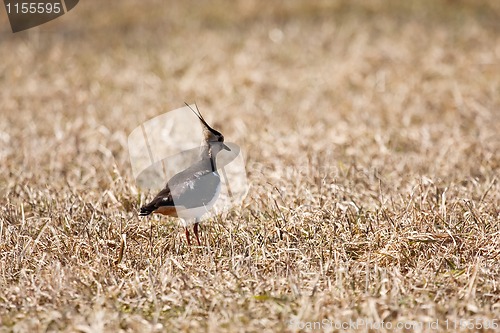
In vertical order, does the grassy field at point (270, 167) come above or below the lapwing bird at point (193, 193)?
below

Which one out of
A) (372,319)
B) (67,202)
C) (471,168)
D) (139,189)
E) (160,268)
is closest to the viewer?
(372,319)

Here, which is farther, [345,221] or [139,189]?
[139,189]

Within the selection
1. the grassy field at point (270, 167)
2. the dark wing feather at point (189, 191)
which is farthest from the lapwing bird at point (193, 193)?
the grassy field at point (270, 167)

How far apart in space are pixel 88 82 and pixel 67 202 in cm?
452

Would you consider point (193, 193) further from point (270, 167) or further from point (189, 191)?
point (270, 167)

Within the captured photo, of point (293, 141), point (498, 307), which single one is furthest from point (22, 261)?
point (293, 141)

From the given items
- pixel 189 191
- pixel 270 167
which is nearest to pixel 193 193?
pixel 189 191

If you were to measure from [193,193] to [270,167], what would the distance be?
1811mm

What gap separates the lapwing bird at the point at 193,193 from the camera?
419 centimetres

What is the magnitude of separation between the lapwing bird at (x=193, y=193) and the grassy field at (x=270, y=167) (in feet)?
0.51

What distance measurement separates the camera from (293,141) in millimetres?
6766

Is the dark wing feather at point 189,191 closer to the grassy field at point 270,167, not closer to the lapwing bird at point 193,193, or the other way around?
the lapwing bird at point 193,193

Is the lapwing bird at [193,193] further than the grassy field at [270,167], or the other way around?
the lapwing bird at [193,193]

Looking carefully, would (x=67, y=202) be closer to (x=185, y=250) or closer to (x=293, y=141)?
(x=185, y=250)
